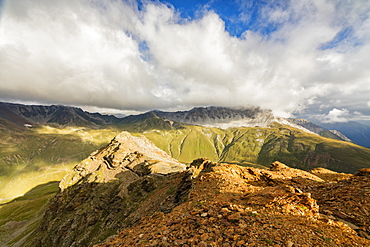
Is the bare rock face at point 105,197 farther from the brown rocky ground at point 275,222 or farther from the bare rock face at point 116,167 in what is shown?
the brown rocky ground at point 275,222

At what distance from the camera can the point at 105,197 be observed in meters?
56.0

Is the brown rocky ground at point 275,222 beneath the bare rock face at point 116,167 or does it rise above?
above

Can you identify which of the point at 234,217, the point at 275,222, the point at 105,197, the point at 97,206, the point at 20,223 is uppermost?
the point at 275,222

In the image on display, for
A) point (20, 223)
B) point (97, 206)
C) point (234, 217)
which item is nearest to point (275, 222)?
point (234, 217)

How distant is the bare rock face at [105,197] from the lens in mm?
40375

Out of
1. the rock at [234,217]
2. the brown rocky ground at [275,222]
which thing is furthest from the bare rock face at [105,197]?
the rock at [234,217]

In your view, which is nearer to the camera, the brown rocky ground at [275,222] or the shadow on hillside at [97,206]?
the brown rocky ground at [275,222]

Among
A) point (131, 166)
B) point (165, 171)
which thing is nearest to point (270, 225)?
point (165, 171)

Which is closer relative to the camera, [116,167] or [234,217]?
[234,217]

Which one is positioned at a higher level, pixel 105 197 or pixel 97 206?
pixel 105 197

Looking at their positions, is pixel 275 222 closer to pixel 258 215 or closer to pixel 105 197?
pixel 258 215

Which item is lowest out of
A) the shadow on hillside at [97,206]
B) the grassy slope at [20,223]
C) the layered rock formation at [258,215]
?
the grassy slope at [20,223]

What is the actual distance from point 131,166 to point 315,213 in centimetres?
7066

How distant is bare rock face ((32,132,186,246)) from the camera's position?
4038cm
